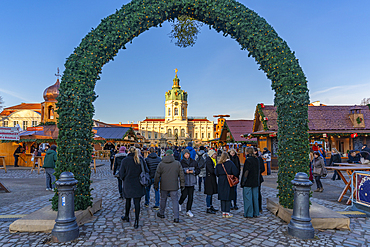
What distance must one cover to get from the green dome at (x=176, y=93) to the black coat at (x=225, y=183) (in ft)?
320

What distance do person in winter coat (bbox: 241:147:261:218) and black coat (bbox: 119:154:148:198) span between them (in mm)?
2438

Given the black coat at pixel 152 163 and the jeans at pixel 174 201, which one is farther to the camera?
the black coat at pixel 152 163

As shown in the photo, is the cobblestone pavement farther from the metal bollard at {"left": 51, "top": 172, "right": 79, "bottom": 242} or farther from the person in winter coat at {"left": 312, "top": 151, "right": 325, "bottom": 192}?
the person in winter coat at {"left": 312, "top": 151, "right": 325, "bottom": 192}

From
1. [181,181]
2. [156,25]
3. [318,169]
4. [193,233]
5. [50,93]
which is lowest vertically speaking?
[193,233]

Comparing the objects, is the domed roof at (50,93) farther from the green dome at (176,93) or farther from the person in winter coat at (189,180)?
the green dome at (176,93)

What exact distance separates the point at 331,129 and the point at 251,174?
1485cm

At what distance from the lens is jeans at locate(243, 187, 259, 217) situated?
19.4 ft

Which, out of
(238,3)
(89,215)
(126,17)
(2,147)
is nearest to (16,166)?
(2,147)

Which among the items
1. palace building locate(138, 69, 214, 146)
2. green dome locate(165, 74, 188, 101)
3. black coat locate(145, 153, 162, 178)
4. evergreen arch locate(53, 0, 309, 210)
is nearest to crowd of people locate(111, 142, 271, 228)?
black coat locate(145, 153, 162, 178)

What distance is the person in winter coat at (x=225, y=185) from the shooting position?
5.93m

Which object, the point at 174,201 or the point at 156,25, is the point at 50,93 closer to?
the point at 156,25

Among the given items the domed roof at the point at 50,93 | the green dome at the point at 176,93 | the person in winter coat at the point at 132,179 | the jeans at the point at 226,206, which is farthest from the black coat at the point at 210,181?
the green dome at the point at 176,93

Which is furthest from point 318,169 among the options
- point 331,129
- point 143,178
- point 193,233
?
point 331,129

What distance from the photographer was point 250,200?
19.4 feet
